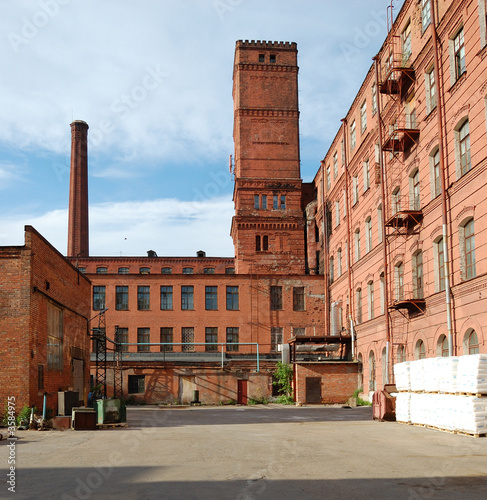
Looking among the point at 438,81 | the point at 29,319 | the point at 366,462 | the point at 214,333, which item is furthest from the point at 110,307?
the point at 366,462

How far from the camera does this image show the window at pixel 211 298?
47281 mm

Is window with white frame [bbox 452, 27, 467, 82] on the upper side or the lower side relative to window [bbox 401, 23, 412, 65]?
lower

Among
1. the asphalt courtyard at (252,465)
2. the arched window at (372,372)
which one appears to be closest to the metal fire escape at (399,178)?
the arched window at (372,372)

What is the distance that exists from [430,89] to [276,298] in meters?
24.1

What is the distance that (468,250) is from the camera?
22.0 m

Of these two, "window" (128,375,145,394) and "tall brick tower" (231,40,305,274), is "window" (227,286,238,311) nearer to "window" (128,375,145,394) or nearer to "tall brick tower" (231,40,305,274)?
"tall brick tower" (231,40,305,274)

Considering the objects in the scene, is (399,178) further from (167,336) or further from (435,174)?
(167,336)

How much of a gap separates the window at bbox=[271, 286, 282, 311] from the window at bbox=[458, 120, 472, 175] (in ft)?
83.9

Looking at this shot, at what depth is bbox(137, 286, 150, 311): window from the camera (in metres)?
47.2

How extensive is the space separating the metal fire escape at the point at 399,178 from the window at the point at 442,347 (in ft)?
6.62

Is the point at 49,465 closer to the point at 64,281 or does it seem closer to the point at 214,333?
the point at 64,281

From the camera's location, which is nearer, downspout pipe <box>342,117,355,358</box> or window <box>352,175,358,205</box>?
window <box>352,175,358,205</box>

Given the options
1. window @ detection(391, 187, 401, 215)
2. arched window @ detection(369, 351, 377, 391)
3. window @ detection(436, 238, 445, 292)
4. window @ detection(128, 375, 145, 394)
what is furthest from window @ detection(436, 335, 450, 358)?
window @ detection(128, 375, 145, 394)

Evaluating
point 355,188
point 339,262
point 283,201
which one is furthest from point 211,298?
point 355,188
